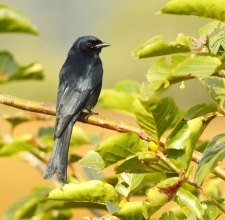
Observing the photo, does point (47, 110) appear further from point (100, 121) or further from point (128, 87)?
point (128, 87)

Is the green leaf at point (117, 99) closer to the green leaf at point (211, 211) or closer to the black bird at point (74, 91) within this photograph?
the black bird at point (74, 91)

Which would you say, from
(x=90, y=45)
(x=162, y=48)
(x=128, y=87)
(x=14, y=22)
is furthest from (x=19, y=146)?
(x=90, y=45)

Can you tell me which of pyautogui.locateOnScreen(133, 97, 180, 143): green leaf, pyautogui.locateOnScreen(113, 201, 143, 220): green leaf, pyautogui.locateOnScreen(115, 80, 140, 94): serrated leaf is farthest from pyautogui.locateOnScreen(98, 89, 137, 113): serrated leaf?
pyautogui.locateOnScreen(113, 201, 143, 220): green leaf

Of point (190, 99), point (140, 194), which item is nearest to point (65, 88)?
point (140, 194)

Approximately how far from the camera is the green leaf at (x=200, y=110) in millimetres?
1641

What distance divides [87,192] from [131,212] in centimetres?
17

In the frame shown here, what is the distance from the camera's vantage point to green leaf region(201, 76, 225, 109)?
1.68 metres

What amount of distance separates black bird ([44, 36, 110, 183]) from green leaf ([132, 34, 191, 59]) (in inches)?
55.5

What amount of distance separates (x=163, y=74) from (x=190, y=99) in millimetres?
39994

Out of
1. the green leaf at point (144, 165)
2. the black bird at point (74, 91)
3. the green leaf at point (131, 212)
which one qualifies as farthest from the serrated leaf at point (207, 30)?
the black bird at point (74, 91)

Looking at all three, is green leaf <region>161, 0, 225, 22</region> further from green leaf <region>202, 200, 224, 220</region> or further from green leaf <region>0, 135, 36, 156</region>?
green leaf <region>0, 135, 36, 156</region>

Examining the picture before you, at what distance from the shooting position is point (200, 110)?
164 cm

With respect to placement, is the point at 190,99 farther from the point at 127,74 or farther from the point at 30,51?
the point at 30,51

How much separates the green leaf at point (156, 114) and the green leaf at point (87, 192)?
0.18 meters
